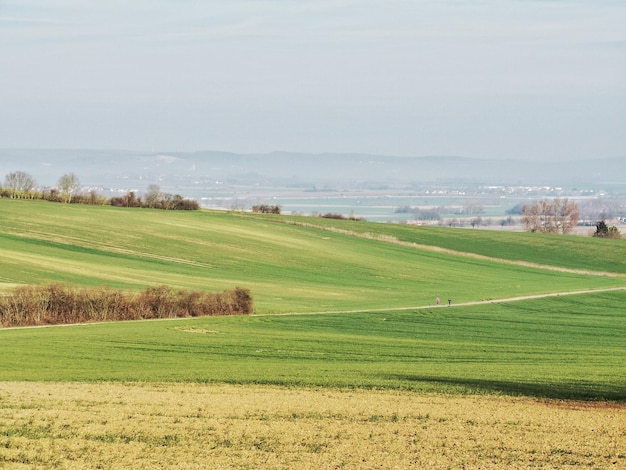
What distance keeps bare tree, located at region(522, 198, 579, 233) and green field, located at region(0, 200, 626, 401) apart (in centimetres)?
3987

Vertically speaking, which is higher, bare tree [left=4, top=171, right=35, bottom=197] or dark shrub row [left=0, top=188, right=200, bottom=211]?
bare tree [left=4, top=171, right=35, bottom=197]

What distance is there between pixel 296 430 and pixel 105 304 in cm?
2759

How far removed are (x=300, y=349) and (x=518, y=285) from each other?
3900 cm

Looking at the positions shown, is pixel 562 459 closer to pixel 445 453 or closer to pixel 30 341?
pixel 445 453

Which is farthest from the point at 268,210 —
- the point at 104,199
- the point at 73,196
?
the point at 73,196

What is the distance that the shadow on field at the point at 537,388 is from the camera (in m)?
26.0

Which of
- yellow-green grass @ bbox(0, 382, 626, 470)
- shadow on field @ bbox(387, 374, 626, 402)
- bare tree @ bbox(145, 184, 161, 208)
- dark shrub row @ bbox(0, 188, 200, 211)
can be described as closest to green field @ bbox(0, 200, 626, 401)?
shadow on field @ bbox(387, 374, 626, 402)

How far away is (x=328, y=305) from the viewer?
186 feet

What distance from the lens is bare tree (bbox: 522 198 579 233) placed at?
147 m

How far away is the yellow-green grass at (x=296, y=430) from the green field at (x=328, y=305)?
306 cm

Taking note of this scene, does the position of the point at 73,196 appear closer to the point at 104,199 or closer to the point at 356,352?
the point at 104,199

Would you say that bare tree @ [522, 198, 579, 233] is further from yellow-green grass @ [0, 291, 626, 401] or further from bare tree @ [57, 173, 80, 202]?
yellow-green grass @ [0, 291, 626, 401]

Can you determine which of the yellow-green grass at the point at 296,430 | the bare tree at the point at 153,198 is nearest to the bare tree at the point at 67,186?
the bare tree at the point at 153,198

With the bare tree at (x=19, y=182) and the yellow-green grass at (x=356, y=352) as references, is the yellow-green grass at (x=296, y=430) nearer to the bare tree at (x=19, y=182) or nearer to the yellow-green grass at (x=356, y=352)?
the yellow-green grass at (x=356, y=352)
